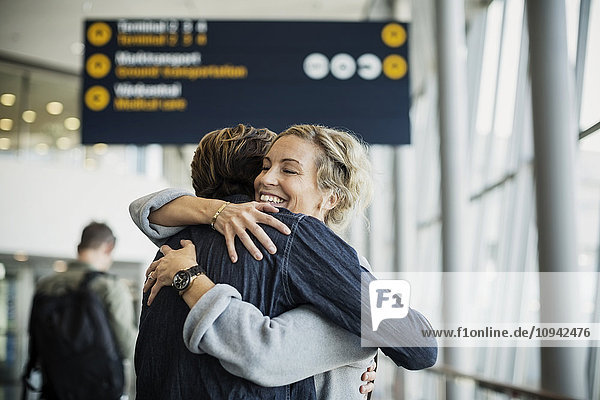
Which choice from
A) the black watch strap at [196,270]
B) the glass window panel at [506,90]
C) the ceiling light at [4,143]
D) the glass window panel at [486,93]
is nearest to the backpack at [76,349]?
the black watch strap at [196,270]

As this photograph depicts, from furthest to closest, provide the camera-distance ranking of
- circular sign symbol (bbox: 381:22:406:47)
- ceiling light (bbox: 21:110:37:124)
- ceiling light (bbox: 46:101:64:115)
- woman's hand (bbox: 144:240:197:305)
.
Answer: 1. ceiling light (bbox: 46:101:64:115)
2. ceiling light (bbox: 21:110:37:124)
3. circular sign symbol (bbox: 381:22:406:47)
4. woman's hand (bbox: 144:240:197:305)

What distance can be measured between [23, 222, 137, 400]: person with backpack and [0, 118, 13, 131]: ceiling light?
652 centimetres

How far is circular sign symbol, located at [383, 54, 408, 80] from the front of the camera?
581 cm

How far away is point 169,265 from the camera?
4.93ft

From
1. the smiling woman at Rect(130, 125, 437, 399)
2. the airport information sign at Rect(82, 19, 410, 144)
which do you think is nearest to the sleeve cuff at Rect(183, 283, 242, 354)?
the smiling woman at Rect(130, 125, 437, 399)

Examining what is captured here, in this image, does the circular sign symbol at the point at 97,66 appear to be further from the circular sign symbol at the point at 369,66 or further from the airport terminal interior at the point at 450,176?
the circular sign symbol at the point at 369,66

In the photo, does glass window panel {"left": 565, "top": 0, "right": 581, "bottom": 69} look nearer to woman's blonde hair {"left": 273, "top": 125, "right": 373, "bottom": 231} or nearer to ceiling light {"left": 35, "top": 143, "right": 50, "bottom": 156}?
woman's blonde hair {"left": 273, "top": 125, "right": 373, "bottom": 231}

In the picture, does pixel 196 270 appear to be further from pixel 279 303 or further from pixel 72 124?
pixel 72 124

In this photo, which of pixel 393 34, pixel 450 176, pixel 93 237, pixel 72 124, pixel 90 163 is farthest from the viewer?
pixel 90 163

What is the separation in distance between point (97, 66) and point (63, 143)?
19.7 ft

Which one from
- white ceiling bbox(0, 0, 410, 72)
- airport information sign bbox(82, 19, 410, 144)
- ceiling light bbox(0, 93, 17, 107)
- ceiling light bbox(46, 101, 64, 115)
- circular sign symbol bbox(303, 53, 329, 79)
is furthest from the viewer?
ceiling light bbox(46, 101, 64, 115)

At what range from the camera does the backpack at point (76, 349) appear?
13.8 feet

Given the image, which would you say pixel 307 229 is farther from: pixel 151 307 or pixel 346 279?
pixel 151 307

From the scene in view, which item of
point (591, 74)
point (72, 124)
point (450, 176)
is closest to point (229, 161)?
point (591, 74)
